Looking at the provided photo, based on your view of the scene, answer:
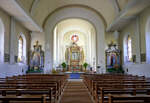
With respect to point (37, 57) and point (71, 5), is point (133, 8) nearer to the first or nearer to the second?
point (71, 5)

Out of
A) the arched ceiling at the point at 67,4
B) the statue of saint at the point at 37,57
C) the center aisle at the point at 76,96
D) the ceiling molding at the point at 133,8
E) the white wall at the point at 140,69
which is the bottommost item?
the center aisle at the point at 76,96

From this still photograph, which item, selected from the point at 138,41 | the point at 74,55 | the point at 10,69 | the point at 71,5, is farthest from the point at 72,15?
the point at 74,55

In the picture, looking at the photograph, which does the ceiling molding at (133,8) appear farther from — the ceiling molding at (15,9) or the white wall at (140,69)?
the ceiling molding at (15,9)

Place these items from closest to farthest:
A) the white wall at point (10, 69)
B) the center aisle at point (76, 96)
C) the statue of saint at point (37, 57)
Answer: the center aisle at point (76, 96)
the white wall at point (10, 69)
the statue of saint at point (37, 57)

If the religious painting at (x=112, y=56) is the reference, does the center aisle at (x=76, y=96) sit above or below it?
below

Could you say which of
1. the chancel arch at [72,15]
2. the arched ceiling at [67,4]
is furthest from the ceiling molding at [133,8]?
the chancel arch at [72,15]

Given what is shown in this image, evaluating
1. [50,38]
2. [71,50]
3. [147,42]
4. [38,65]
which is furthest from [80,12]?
[71,50]

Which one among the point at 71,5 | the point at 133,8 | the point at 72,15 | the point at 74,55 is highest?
the point at 71,5

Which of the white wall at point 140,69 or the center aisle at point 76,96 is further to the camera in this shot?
the white wall at point 140,69

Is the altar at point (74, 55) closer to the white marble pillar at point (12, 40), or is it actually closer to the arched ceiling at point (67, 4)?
the arched ceiling at point (67, 4)

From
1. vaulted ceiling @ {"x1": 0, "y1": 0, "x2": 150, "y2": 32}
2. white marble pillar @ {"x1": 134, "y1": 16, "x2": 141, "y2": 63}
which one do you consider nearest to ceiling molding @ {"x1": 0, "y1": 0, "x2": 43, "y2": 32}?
vaulted ceiling @ {"x1": 0, "y1": 0, "x2": 150, "y2": 32}

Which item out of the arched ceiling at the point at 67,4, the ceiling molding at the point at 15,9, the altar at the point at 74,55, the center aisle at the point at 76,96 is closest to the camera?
the center aisle at the point at 76,96

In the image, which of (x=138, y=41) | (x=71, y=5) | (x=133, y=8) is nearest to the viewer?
(x=133, y=8)

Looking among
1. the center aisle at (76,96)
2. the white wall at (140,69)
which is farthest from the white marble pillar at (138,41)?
the center aisle at (76,96)
